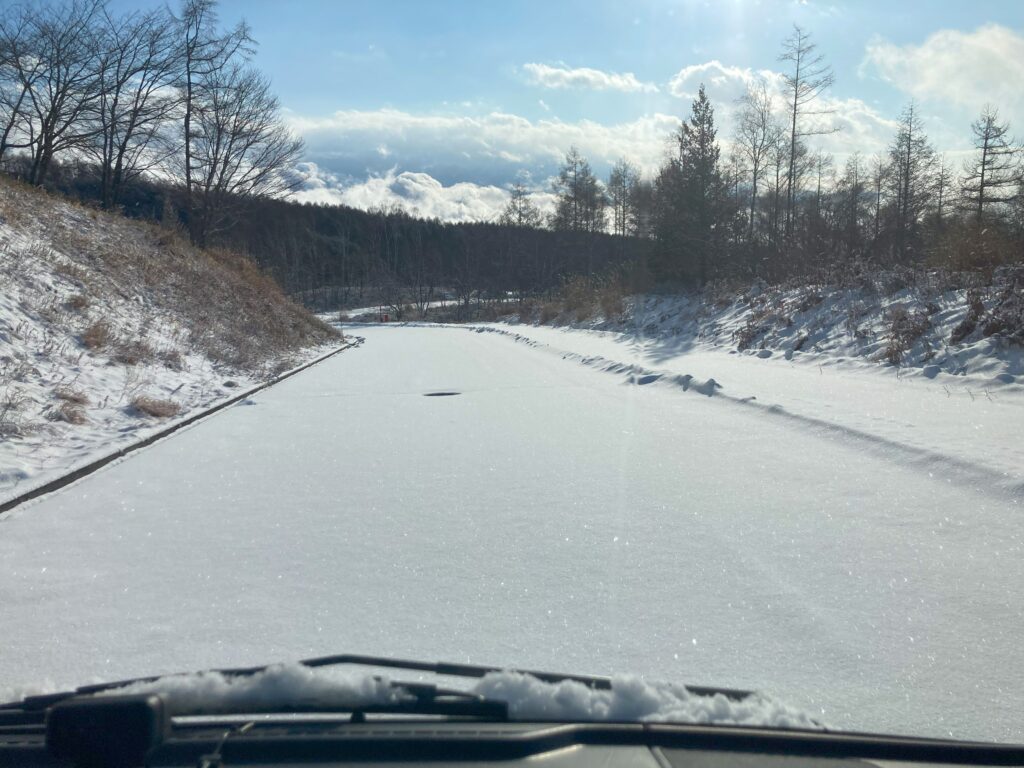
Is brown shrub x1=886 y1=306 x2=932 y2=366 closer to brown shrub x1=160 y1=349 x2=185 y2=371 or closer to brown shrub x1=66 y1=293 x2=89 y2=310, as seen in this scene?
Answer: brown shrub x1=160 y1=349 x2=185 y2=371

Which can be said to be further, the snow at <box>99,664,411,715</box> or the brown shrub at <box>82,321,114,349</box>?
the brown shrub at <box>82,321,114,349</box>

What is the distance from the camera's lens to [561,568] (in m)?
3.86

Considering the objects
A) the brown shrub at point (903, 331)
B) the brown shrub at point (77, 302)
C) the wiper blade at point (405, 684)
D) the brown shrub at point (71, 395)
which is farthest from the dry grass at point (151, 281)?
the brown shrub at point (903, 331)

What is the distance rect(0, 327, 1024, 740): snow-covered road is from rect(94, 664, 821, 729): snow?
45 centimetres

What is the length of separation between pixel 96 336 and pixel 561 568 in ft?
31.7

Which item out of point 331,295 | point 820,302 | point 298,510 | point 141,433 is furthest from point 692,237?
point 331,295

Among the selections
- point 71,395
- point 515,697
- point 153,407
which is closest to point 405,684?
point 515,697

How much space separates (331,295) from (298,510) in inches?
4074

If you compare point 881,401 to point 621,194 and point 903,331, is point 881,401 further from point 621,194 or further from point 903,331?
point 621,194

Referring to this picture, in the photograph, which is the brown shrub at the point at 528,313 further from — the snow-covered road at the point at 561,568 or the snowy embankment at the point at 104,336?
the snow-covered road at the point at 561,568

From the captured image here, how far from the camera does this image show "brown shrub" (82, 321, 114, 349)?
1096 cm

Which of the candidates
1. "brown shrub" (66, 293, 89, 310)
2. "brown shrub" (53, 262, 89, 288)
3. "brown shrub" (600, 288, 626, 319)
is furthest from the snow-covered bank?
"brown shrub" (600, 288, 626, 319)

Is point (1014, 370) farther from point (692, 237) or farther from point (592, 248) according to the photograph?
point (592, 248)

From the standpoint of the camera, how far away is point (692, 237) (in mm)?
29297
